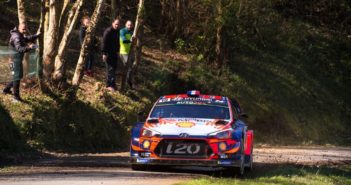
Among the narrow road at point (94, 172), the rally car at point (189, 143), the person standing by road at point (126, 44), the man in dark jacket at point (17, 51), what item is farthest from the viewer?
the person standing by road at point (126, 44)

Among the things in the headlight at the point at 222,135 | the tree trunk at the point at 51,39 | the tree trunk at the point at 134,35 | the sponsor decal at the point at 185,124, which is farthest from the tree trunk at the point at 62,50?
the headlight at the point at 222,135

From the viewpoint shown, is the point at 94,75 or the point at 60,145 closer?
the point at 60,145

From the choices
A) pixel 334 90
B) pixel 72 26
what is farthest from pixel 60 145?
pixel 334 90

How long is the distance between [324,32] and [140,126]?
33237mm

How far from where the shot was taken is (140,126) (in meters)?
16.0

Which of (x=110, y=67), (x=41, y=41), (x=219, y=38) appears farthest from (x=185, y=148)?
(x=219, y=38)

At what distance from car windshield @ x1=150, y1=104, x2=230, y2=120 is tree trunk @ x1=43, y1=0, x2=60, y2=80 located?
5941 millimetres

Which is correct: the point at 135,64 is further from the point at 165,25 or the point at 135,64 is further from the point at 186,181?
the point at 186,181

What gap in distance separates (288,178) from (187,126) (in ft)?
7.07

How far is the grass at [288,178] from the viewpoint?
1390 cm

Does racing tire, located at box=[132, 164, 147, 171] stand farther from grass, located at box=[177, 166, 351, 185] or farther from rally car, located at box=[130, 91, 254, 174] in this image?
grass, located at box=[177, 166, 351, 185]

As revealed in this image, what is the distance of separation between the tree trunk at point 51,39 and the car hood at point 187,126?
22.3ft

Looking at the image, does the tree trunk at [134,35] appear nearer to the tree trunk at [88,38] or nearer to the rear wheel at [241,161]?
the tree trunk at [88,38]

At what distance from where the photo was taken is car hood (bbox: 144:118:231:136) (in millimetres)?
15203
